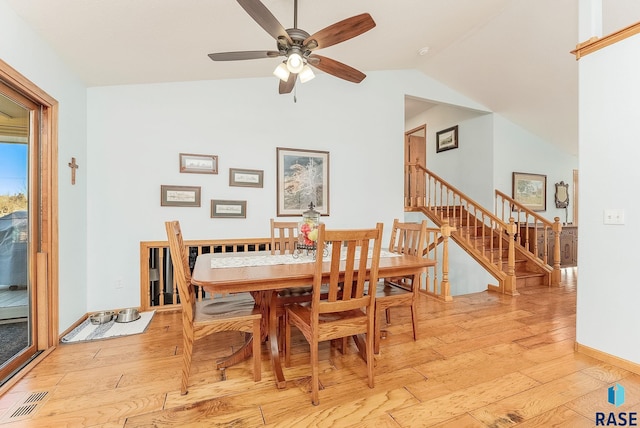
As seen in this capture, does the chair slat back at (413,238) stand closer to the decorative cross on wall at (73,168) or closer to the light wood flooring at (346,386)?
the light wood flooring at (346,386)

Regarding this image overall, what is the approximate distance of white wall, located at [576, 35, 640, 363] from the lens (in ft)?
6.70

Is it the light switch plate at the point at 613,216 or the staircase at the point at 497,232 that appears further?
the staircase at the point at 497,232

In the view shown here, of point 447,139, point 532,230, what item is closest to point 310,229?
point 532,230

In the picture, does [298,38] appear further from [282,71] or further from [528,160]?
[528,160]

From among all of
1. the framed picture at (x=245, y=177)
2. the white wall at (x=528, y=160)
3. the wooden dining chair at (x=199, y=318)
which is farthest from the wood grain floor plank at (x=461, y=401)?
the white wall at (x=528, y=160)

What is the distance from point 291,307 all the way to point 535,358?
1.85 meters

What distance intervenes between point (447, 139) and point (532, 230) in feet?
7.68

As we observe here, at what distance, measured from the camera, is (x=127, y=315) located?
2975 millimetres

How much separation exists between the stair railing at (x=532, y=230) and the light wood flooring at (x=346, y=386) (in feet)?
8.04

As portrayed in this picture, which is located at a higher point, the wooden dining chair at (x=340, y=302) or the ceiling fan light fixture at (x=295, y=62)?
the ceiling fan light fixture at (x=295, y=62)

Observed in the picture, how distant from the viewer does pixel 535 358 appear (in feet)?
7.34

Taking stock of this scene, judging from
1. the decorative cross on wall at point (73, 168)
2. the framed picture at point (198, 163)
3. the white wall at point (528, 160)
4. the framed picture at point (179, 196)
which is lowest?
the framed picture at point (179, 196)

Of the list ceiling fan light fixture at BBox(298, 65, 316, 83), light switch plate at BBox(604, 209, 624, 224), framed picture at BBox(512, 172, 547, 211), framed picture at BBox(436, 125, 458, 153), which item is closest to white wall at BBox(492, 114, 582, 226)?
framed picture at BBox(512, 172, 547, 211)

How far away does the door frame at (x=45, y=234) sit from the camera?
2.31 meters
